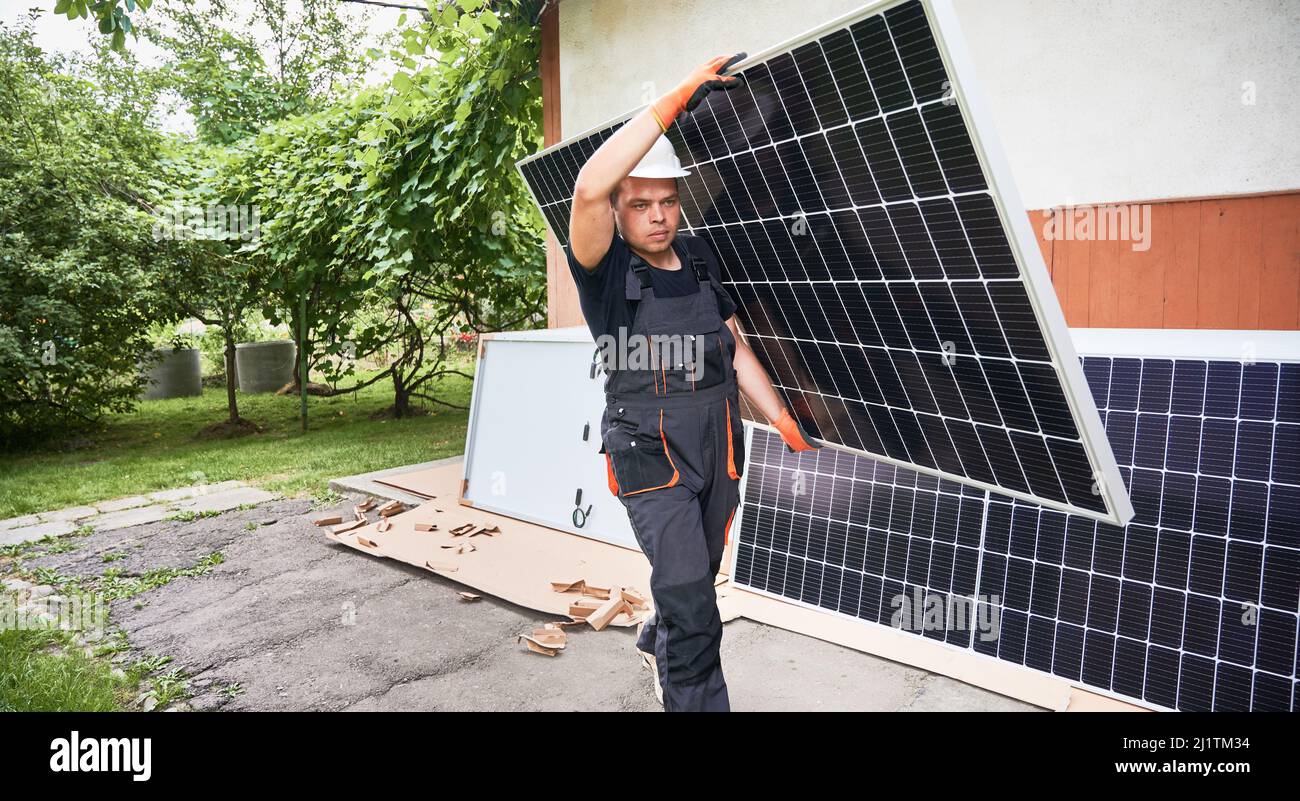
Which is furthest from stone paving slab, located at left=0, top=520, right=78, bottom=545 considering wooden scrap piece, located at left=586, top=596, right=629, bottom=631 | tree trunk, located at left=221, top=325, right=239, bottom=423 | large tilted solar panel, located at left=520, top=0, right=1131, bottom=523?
large tilted solar panel, located at left=520, top=0, right=1131, bottom=523

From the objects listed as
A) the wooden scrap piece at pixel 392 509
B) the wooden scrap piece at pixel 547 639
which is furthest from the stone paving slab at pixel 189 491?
the wooden scrap piece at pixel 547 639

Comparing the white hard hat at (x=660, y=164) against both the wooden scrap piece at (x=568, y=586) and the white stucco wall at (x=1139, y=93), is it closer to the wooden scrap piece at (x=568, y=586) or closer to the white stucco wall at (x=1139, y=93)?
the white stucco wall at (x=1139, y=93)

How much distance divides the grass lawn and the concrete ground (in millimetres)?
2491

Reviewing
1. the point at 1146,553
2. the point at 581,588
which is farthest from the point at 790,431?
the point at 581,588

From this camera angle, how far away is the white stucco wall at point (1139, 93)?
380 centimetres

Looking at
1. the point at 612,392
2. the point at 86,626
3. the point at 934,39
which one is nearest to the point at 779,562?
the point at 612,392

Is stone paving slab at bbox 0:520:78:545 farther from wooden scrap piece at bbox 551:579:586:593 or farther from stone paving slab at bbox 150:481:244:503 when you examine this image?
wooden scrap piece at bbox 551:579:586:593

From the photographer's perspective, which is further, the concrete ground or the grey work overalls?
the concrete ground

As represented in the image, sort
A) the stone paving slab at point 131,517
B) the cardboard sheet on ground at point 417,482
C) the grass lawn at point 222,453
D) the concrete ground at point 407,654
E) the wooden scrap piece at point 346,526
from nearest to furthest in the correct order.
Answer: the concrete ground at point 407,654 → the wooden scrap piece at point 346,526 → the stone paving slab at point 131,517 → the cardboard sheet on ground at point 417,482 → the grass lawn at point 222,453

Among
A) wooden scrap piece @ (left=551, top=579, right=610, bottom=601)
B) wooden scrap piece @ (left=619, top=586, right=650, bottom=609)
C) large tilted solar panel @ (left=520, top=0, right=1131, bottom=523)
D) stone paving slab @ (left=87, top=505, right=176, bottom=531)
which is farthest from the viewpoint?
stone paving slab @ (left=87, top=505, right=176, bottom=531)

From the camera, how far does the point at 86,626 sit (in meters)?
4.74

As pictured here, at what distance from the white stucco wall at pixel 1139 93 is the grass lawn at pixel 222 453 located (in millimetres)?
6637

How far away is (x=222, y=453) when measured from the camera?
978 cm

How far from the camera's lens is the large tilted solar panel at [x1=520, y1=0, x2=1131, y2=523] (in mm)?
2189
